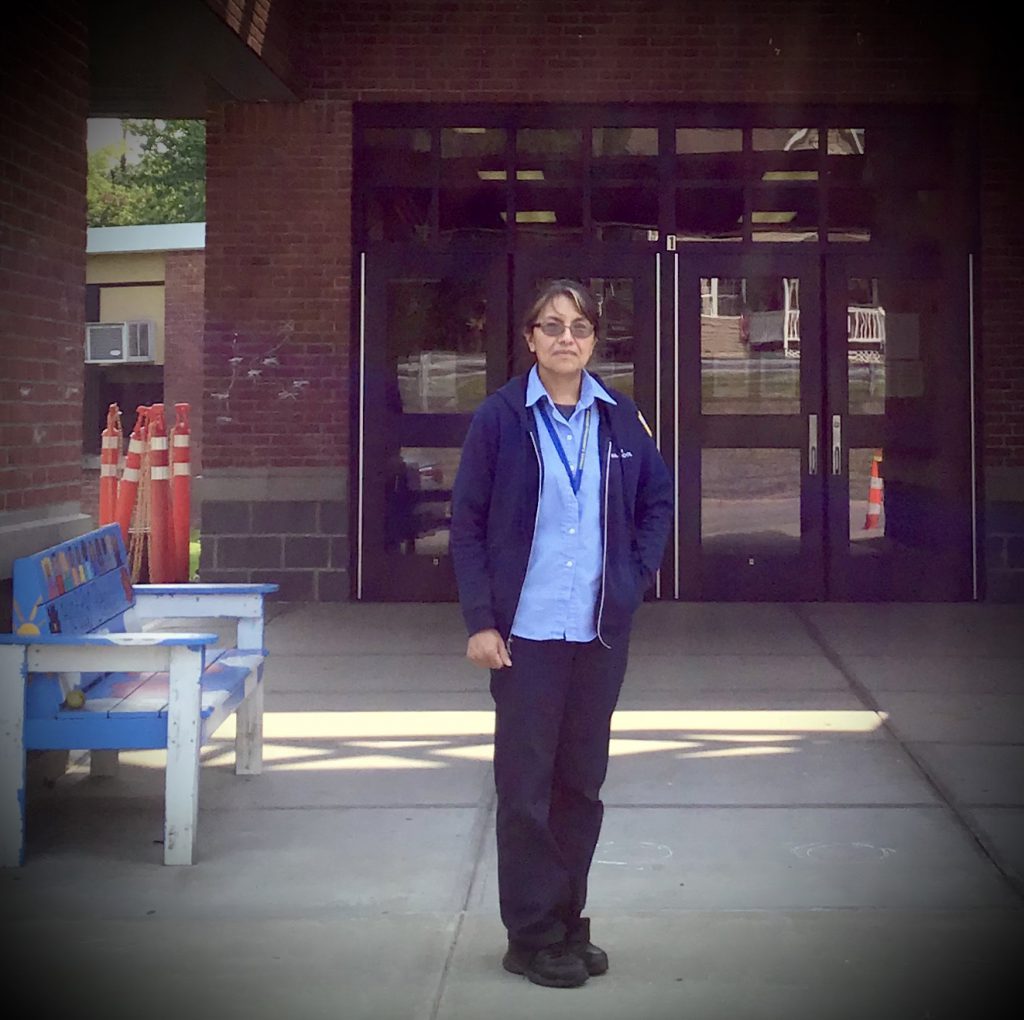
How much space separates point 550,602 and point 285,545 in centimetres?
840

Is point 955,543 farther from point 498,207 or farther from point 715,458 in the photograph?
point 498,207

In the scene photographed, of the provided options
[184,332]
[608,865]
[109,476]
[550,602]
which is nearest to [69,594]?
[608,865]

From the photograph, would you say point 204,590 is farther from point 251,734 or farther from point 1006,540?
point 1006,540

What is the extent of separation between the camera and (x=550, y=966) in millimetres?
4043

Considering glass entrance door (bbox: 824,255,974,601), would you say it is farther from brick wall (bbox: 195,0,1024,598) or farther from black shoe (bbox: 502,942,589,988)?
black shoe (bbox: 502,942,589,988)

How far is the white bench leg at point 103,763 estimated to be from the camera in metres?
6.41

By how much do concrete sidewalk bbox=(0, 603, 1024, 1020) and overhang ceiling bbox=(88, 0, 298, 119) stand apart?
4043 millimetres

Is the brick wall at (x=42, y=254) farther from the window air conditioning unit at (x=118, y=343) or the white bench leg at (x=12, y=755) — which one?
the window air conditioning unit at (x=118, y=343)

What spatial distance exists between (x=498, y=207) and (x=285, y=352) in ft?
6.65

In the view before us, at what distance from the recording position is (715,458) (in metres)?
12.4

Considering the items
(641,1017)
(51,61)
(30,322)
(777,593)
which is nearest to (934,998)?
(641,1017)

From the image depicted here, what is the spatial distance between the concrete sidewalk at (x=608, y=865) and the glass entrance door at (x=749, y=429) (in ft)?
11.5

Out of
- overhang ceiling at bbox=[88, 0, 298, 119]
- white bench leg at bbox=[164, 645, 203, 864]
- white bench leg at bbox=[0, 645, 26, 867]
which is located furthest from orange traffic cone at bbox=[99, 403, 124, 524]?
white bench leg at bbox=[164, 645, 203, 864]

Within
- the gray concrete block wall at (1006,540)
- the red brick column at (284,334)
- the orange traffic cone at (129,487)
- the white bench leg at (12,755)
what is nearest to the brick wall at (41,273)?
the white bench leg at (12,755)
